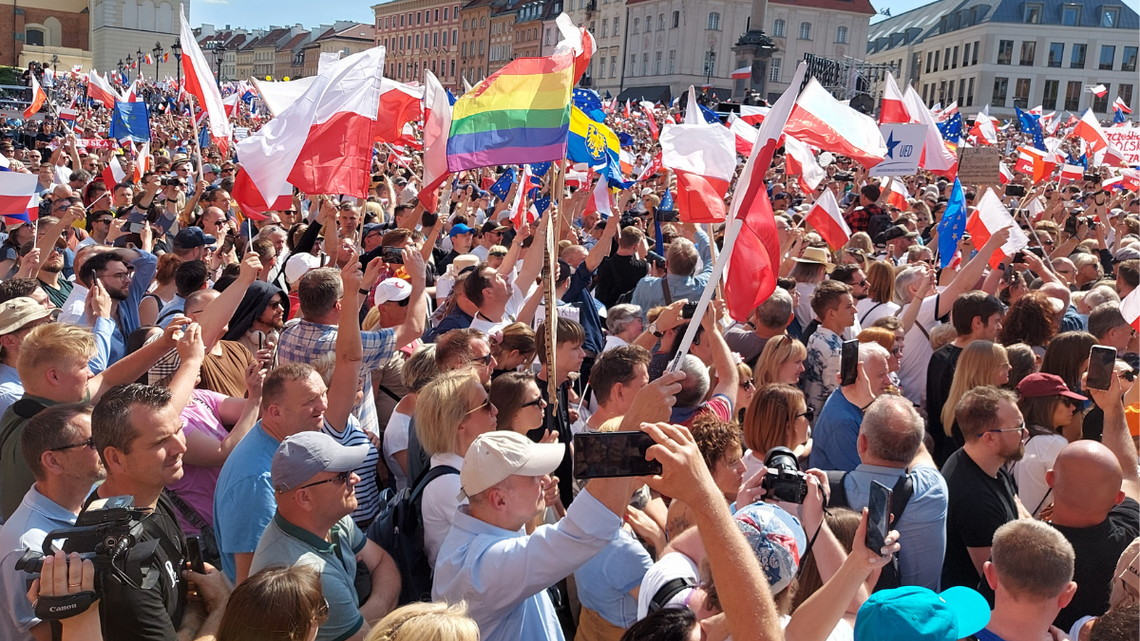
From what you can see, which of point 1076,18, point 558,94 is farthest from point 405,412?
point 1076,18

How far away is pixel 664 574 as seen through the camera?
9.66 ft

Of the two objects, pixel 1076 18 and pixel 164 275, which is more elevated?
pixel 1076 18

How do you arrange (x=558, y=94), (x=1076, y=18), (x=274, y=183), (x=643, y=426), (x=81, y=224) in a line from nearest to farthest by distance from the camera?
(x=643, y=426), (x=558, y=94), (x=274, y=183), (x=81, y=224), (x=1076, y=18)

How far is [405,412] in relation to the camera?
4.61 metres

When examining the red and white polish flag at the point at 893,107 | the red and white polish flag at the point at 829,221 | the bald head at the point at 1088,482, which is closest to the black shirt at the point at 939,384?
the bald head at the point at 1088,482

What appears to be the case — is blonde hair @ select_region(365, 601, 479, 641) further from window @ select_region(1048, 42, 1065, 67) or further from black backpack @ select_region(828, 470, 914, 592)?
window @ select_region(1048, 42, 1065, 67)

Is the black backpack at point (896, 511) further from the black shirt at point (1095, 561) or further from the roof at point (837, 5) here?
the roof at point (837, 5)

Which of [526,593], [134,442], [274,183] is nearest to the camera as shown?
[526,593]

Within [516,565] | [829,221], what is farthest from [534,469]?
[829,221]

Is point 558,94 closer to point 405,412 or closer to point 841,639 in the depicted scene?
point 405,412

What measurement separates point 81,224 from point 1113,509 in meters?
10.8

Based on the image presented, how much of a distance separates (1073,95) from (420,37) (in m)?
70.2

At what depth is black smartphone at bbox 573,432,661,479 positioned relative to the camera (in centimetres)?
248

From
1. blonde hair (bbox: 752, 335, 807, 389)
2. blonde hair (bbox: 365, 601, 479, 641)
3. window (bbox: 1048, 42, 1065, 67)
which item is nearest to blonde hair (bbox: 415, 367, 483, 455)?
blonde hair (bbox: 365, 601, 479, 641)
